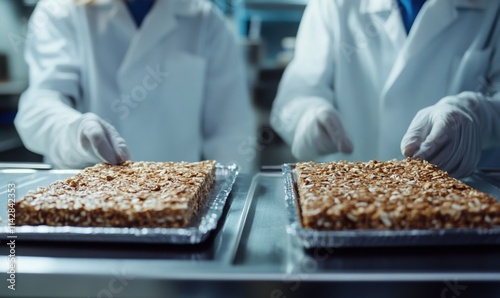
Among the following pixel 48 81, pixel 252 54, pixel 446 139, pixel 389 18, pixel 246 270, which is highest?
pixel 389 18

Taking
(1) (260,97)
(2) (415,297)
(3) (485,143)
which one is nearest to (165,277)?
(2) (415,297)

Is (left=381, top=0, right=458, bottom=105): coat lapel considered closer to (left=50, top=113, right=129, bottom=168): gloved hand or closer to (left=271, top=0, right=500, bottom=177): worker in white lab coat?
(left=271, top=0, right=500, bottom=177): worker in white lab coat

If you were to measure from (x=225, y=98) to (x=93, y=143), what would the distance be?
2.68ft

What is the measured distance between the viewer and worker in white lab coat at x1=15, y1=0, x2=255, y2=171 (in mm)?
1824

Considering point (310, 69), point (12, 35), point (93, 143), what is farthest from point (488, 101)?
point (12, 35)

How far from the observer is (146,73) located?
6.14 ft

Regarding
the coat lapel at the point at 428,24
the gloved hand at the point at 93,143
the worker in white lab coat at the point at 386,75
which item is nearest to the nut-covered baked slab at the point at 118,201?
the gloved hand at the point at 93,143

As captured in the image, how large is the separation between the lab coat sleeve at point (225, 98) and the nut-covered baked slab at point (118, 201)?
32.6 inches

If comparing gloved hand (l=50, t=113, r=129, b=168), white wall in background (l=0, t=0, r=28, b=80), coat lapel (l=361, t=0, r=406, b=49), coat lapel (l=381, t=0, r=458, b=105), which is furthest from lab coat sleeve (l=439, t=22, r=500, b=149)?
white wall in background (l=0, t=0, r=28, b=80)

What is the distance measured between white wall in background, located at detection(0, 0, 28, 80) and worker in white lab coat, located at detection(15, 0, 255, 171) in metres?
0.99

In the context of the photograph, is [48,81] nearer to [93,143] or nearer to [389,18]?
[93,143]

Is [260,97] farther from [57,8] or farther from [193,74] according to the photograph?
[57,8]

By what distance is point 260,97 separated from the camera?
11.6 ft

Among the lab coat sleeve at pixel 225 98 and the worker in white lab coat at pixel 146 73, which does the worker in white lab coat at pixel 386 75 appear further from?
the worker in white lab coat at pixel 146 73
